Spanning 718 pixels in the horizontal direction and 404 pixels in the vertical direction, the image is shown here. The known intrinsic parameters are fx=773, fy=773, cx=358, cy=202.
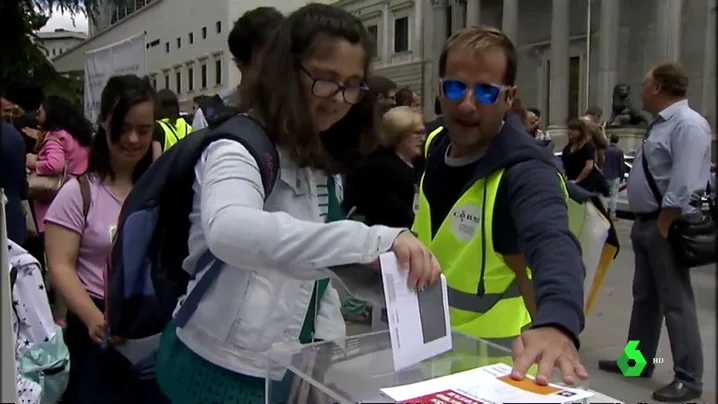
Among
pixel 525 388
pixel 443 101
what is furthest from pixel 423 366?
pixel 443 101

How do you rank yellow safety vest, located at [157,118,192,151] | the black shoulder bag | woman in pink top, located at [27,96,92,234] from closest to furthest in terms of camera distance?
the black shoulder bag → yellow safety vest, located at [157,118,192,151] → woman in pink top, located at [27,96,92,234]

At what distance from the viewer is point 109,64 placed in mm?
8297

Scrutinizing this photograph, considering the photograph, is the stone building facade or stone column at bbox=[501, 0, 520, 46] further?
stone column at bbox=[501, 0, 520, 46]

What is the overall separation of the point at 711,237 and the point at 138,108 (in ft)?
11.4

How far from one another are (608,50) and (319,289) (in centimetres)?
2748

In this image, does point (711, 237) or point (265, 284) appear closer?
point (265, 284)

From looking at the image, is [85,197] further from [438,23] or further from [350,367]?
[438,23]

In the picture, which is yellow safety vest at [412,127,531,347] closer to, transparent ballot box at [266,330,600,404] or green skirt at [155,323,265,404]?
transparent ballot box at [266,330,600,404]

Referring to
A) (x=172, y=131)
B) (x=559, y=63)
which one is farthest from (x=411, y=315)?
(x=559, y=63)

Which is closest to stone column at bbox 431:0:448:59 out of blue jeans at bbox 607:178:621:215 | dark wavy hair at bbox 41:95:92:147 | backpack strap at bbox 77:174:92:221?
blue jeans at bbox 607:178:621:215

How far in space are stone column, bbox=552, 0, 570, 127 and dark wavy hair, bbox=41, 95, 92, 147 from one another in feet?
82.2

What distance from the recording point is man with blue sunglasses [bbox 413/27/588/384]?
1.89 m

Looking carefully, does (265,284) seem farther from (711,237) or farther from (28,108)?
(28,108)

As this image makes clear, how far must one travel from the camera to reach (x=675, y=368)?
4.92 m
